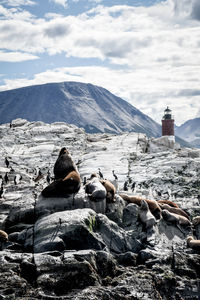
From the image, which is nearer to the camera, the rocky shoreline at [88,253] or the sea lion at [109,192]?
the rocky shoreline at [88,253]

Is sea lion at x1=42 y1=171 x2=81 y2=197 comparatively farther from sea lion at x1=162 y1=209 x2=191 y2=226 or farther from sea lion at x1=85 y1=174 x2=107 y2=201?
sea lion at x1=162 y1=209 x2=191 y2=226

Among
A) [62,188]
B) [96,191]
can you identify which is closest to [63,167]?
[62,188]

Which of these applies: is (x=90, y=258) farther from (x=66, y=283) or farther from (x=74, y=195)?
(x=74, y=195)

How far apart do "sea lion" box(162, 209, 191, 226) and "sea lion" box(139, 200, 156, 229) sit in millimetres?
1329

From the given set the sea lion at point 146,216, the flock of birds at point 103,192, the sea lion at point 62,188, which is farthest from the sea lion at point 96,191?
the sea lion at point 146,216

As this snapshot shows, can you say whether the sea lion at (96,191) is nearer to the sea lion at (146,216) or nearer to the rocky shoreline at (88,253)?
the rocky shoreline at (88,253)

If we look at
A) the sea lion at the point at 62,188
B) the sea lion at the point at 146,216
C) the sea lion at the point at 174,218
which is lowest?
the sea lion at the point at 174,218

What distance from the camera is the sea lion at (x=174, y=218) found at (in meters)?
15.1

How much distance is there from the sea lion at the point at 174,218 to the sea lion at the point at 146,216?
1.33m

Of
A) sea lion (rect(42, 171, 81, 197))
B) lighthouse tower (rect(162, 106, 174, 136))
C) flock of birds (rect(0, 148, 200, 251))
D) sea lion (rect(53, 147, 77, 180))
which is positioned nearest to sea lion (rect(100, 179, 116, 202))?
flock of birds (rect(0, 148, 200, 251))

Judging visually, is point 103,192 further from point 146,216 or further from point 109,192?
point 146,216

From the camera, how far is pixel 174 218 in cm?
1512

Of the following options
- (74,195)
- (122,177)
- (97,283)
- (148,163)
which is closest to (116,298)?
(97,283)

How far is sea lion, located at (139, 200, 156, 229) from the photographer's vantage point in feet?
44.9
